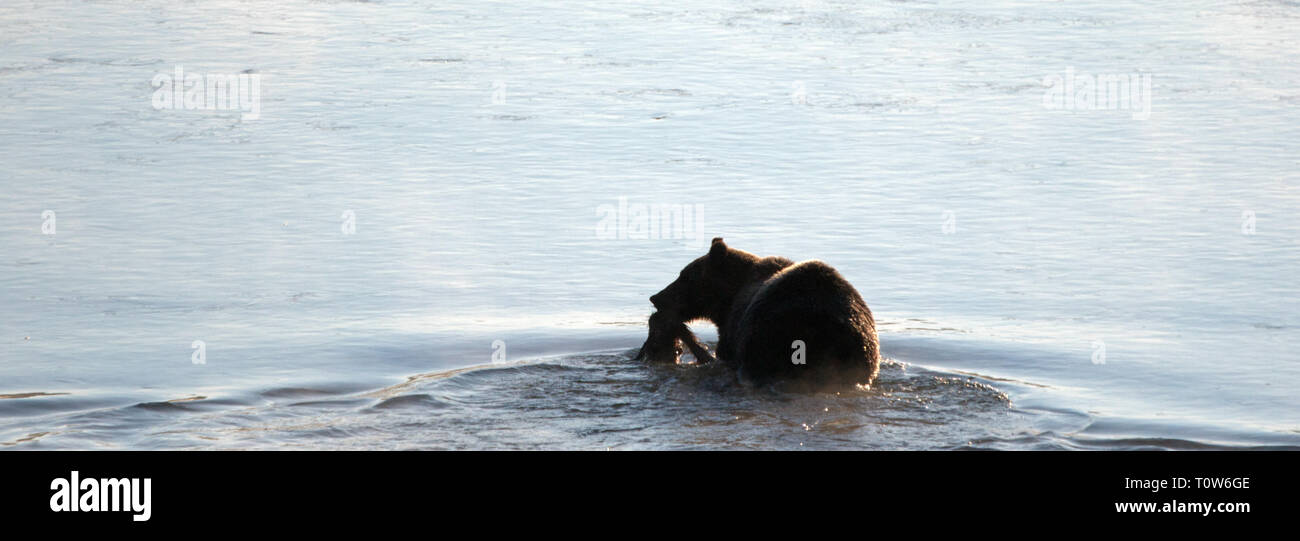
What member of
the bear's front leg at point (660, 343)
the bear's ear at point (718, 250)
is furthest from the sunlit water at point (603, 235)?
the bear's ear at point (718, 250)

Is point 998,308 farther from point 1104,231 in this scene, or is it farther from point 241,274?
point 241,274

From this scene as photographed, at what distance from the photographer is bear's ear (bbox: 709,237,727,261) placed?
937cm

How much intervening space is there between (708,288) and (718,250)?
301 millimetres

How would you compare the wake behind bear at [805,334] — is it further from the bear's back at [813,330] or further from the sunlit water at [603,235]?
the sunlit water at [603,235]

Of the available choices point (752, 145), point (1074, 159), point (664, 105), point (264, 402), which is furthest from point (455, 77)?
point (264, 402)

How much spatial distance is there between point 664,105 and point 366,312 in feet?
20.9

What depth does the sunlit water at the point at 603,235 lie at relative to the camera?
7.96m

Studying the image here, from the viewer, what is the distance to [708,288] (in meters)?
9.56

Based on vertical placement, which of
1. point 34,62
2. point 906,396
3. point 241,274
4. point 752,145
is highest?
point 34,62

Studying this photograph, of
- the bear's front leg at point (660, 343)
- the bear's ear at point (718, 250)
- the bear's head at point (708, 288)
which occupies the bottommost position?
the bear's front leg at point (660, 343)

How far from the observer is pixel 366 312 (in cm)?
983

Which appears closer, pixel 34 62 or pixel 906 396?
pixel 906 396

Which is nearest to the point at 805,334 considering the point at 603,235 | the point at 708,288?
the point at 708,288

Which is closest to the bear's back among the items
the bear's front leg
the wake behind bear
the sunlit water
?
the wake behind bear
